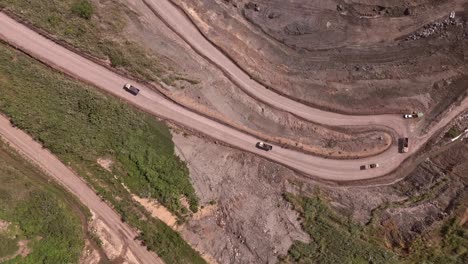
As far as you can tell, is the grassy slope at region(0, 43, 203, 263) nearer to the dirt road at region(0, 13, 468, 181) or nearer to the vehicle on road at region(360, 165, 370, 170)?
the dirt road at region(0, 13, 468, 181)

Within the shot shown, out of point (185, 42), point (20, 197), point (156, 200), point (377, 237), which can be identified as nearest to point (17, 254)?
point (20, 197)

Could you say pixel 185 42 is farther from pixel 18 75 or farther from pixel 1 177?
pixel 1 177

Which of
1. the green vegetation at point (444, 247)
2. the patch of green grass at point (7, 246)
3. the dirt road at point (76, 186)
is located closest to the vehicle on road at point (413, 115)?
the green vegetation at point (444, 247)

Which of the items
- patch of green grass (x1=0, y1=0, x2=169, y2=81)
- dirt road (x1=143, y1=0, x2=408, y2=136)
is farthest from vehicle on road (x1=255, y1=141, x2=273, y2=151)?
patch of green grass (x1=0, y1=0, x2=169, y2=81)

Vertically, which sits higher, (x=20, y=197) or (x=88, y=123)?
(x=88, y=123)

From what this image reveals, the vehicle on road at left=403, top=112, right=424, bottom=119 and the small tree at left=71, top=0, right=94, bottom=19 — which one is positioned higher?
the vehicle on road at left=403, top=112, right=424, bottom=119

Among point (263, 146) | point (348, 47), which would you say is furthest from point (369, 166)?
point (348, 47)

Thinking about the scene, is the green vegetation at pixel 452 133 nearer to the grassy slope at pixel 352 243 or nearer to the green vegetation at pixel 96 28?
the grassy slope at pixel 352 243
